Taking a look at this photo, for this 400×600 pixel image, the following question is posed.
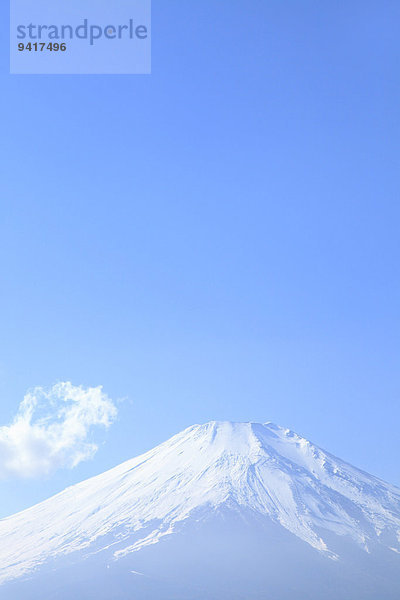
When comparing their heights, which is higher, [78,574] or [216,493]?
[216,493]

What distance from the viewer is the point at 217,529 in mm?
67062

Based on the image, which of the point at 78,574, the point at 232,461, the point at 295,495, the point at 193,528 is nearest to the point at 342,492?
the point at 295,495

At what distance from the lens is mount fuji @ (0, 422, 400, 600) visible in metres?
60.8

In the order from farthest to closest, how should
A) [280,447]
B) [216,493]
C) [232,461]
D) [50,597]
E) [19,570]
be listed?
[280,447]
[232,461]
[216,493]
[19,570]
[50,597]

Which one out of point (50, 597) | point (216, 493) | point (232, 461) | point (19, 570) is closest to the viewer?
point (50, 597)

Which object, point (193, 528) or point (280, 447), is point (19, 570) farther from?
point (280, 447)

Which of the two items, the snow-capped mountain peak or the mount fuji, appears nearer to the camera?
the mount fuji

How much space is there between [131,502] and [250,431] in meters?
15.8

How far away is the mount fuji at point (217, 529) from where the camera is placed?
60.8m

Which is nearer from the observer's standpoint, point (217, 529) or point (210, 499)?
point (217, 529)

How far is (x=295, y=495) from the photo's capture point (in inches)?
2867

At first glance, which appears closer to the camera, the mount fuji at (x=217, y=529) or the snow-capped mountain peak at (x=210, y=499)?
the mount fuji at (x=217, y=529)

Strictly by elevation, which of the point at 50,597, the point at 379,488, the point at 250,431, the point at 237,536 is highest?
the point at 250,431

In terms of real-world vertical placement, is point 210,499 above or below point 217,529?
above
